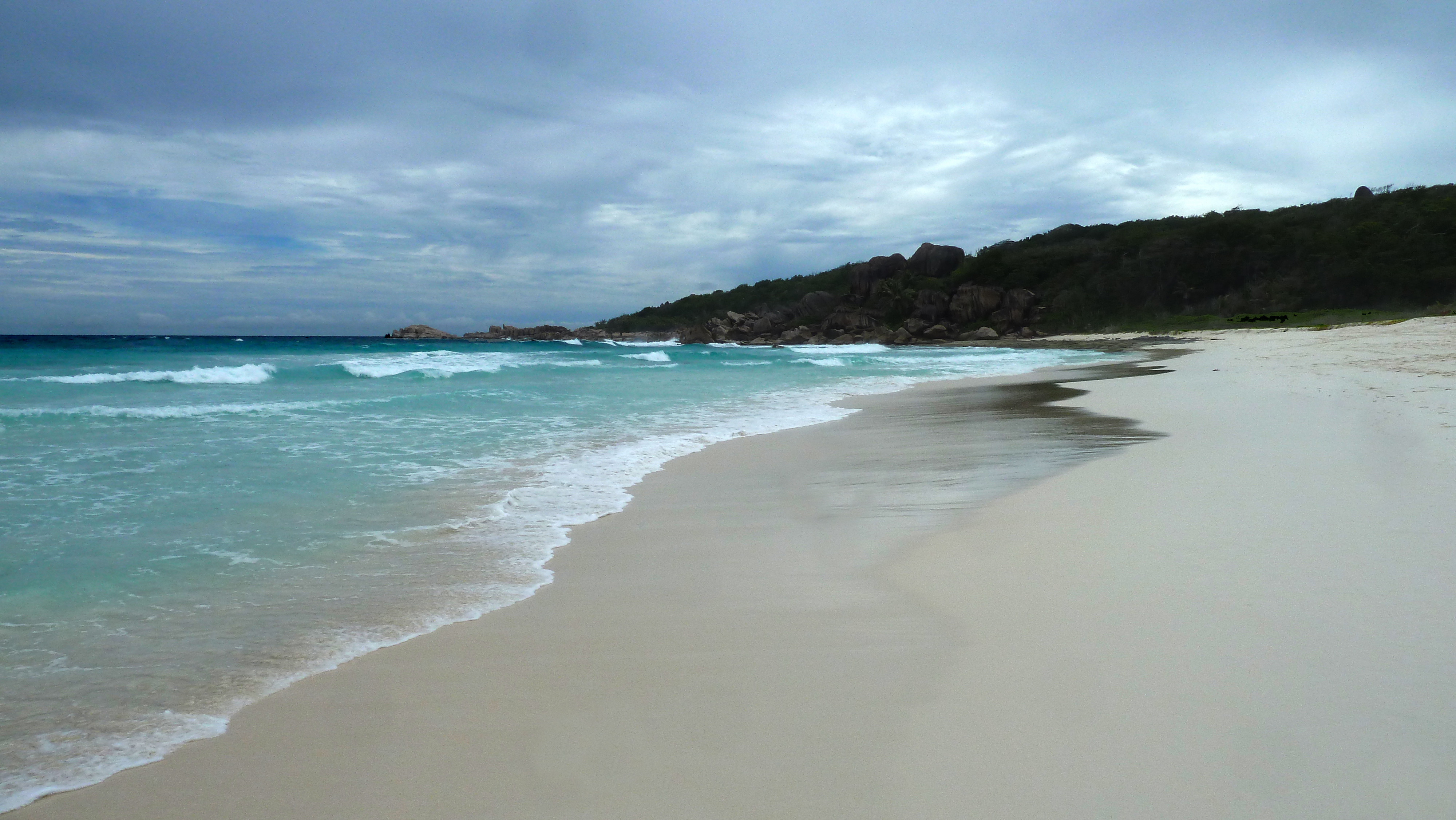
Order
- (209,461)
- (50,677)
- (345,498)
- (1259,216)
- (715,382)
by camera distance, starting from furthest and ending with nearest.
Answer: (1259,216)
(715,382)
(209,461)
(345,498)
(50,677)

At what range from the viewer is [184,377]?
1773 cm

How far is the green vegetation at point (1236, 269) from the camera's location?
183 feet

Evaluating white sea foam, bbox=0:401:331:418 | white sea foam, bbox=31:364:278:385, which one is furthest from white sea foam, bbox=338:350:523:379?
white sea foam, bbox=0:401:331:418

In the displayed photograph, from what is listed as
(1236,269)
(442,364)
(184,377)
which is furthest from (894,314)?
(184,377)

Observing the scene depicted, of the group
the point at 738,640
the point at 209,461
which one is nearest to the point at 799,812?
the point at 738,640

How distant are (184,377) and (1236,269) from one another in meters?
78.3

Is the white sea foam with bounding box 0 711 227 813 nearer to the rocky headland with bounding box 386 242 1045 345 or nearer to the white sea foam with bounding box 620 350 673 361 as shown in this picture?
the white sea foam with bounding box 620 350 673 361

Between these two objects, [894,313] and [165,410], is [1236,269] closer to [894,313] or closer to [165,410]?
[894,313]

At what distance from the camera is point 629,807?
1.57 metres

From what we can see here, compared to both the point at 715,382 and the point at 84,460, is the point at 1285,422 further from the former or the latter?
the point at 715,382

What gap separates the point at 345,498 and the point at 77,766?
10.7ft

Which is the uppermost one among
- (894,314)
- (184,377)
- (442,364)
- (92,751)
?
(894,314)

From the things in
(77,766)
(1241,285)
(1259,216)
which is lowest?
(77,766)

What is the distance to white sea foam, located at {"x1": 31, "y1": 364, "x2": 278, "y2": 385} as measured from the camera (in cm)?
1697
